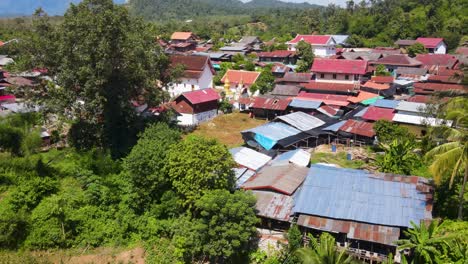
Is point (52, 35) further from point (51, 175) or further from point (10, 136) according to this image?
point (51, 175)

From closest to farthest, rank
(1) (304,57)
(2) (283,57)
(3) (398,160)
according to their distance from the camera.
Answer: (3) (398,160), (1) (304,57), (2) (283,57)

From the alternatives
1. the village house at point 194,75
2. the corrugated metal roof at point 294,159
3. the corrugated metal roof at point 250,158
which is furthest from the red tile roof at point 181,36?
the corrugated metal roof at point 294,159

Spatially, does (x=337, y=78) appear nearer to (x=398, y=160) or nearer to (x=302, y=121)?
(x=302, y=121)

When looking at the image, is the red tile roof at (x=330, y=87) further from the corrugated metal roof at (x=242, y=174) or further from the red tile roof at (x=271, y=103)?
the corrugated metal roof at (x=242, y=174)

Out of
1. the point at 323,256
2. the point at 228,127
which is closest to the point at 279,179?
the point at 323,256

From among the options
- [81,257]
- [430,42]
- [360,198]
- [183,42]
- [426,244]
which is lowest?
[81,257]

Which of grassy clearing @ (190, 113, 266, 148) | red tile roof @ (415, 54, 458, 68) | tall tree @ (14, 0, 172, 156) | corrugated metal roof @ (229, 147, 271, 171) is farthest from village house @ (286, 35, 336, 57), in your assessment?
corrugated metal roof @ (229, 147, 271, 171)
